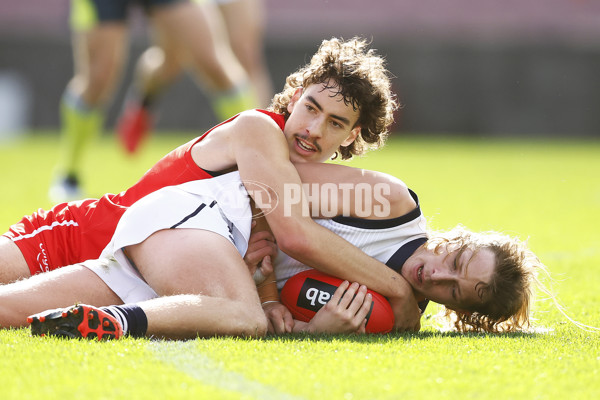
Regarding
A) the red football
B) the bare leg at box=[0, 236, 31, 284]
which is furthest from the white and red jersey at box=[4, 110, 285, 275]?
the red football

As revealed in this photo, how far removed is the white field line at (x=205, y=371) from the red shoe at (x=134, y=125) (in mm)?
7282

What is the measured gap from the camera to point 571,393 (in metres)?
2.61

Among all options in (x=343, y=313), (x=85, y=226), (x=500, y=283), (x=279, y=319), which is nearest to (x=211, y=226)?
(x=279, y=319)

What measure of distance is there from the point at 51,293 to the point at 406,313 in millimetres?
1466

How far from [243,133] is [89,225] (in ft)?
2.90

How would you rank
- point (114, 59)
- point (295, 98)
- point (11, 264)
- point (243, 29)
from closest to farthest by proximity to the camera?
point (11, 264)
point (295, 98)
point (114, 59)
point (243, 29)

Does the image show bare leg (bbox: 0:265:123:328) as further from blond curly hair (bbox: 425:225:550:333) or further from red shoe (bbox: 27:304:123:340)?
blond curly hair (bbox: 425:225:550:333)

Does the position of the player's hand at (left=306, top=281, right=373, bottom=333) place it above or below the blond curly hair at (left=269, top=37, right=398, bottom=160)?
below

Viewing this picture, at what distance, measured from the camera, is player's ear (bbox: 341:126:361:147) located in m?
4.15

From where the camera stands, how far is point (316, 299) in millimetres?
3582

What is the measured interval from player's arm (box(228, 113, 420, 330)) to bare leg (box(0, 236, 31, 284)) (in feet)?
3.57

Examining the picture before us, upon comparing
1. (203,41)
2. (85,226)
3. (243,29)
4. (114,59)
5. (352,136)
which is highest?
(243,29)

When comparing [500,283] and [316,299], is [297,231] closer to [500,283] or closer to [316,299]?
[316,299]

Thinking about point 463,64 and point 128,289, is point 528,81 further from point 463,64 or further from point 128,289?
point 128,289
